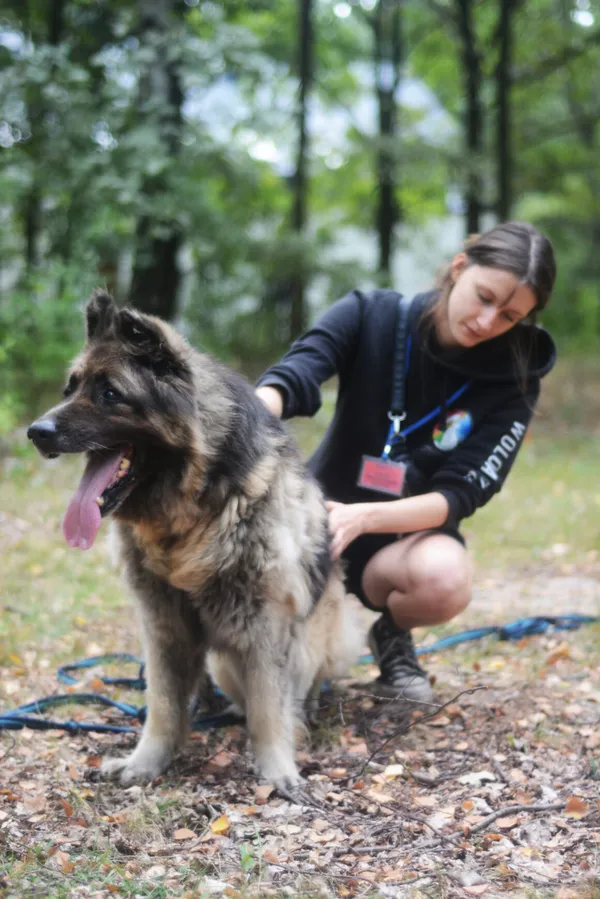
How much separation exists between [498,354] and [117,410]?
1818 millimetres

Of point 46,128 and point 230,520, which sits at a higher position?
point 46,128

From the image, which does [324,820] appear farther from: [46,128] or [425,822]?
[46,128]

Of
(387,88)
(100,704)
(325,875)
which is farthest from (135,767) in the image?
(387,88)

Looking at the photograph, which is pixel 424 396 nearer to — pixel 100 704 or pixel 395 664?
pixel 395 664

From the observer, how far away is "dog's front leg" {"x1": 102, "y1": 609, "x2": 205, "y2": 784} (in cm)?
293

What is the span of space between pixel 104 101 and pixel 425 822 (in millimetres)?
7871

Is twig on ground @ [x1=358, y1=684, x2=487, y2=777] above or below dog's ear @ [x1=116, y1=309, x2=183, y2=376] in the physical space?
below

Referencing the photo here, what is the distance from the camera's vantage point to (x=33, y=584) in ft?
16.9

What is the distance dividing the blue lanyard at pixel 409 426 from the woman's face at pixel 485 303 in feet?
0.77

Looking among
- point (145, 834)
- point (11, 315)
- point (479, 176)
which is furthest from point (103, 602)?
point (479, 176)

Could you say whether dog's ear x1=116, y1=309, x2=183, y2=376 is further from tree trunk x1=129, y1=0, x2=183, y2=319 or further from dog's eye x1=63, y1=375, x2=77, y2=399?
tree trunk x1=129, y1=0, x2=183, y2=319

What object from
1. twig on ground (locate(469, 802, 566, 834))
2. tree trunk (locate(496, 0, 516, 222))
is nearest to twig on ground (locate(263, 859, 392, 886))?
twig on ground (locate(469, 802, 566, 834))

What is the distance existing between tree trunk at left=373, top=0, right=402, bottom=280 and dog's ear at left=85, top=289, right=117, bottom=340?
1298 cm

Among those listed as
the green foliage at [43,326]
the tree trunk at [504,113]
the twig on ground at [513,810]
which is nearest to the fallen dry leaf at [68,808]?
the twig on ground at [513,810]
